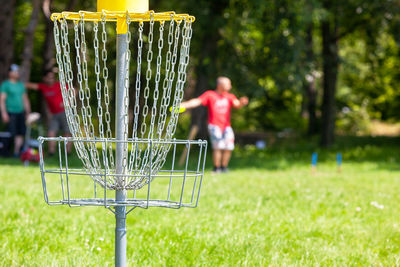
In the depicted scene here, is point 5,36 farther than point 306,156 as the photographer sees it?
Yes

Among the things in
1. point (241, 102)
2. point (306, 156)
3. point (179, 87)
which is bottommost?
point (306, 156)

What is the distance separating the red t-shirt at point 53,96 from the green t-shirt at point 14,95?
0.43 metres

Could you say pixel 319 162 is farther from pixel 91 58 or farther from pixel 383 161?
pixel 91 58

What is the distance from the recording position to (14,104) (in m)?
11.8

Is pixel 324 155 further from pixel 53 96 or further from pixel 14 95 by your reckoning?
pixel 14 95

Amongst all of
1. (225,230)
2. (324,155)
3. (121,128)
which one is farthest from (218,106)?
(121,128)

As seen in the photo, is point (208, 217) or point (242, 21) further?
point (242, 21)

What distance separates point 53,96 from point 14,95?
82cm

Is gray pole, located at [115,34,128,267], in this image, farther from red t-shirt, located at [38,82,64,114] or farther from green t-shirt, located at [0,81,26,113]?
green t-shirt, located at [0,81,26,113]

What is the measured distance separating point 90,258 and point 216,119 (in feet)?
21.0

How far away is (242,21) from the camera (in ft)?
44.7

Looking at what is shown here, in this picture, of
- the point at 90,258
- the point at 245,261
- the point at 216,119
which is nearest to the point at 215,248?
the point at 245,261

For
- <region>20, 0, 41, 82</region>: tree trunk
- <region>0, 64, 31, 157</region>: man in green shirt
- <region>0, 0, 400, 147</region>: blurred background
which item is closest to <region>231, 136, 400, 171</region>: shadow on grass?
<region>0, 0, 400, 147</region>: blurred background

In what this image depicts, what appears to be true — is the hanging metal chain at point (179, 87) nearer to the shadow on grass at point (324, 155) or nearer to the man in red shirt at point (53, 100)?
the shadow on grass at point (324, 155)
